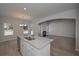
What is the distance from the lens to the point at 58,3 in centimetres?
196

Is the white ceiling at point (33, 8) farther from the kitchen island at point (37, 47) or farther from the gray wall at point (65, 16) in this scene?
the kitchen island at point (37, 47)

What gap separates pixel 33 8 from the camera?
2.04 metres

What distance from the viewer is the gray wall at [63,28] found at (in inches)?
82.7

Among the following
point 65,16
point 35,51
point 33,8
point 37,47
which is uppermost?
point 33,8

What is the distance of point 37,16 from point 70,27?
91cm

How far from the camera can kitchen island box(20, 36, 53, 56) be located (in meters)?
1.99

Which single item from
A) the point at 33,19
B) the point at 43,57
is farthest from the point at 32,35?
the point at 43,57

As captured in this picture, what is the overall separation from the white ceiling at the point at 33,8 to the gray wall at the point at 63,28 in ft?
1.00

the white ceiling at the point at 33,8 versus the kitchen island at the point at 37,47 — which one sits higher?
the white ceiling at the point at 33,8

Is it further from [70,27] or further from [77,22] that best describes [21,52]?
[77,22]

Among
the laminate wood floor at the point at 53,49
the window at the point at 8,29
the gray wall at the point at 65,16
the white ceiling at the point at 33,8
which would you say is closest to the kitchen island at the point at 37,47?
the laminate wood floor at the point at 53,49

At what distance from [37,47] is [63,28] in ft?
2.85

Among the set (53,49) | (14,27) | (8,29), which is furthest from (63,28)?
(8,29)

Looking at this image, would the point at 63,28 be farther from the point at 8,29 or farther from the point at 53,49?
the point at 8,29
